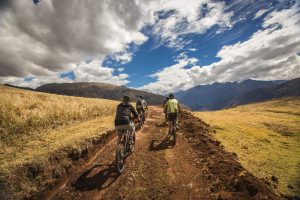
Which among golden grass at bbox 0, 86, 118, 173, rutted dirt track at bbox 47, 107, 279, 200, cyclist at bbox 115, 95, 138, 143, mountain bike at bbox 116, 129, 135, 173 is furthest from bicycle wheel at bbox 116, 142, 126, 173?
golden grass at bbox 0, 86, 118, 173

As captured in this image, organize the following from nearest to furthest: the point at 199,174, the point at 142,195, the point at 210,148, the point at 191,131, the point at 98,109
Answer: the point at 142,195
the point at 199,174
the point at 210,148
the point at 191,131
the point at 98,109

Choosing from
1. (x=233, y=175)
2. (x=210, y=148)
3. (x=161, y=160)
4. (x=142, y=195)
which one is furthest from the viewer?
(x=210, y=148)

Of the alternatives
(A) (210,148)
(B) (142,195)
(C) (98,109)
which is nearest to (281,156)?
(A) (210,148)

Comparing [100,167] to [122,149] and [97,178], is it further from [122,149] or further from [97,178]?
[122,149]

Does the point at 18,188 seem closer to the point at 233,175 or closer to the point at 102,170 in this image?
the point at 102,170

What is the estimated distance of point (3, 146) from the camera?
13430mm

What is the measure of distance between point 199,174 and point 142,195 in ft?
11.4

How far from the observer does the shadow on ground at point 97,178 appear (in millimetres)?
10386

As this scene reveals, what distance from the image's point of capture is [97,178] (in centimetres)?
1123

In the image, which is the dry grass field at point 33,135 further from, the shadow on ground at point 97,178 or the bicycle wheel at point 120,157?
the bicycle wheel at point 120,157

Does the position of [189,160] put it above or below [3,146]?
below

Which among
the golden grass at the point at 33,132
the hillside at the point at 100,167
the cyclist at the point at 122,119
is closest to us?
the hillside at the point at 100,167

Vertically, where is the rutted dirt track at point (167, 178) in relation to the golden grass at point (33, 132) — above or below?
below

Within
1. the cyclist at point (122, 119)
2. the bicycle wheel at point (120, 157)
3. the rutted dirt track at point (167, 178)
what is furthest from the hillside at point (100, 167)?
the cyclist at point (122, 119)
